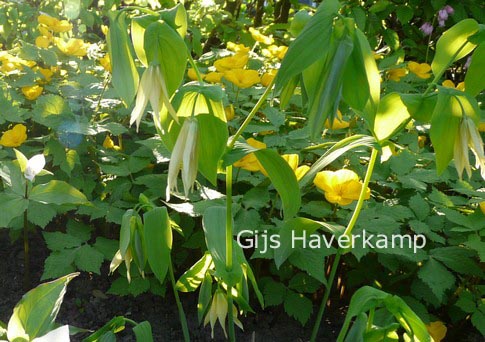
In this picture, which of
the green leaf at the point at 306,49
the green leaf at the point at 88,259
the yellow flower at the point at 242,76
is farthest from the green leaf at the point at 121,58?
the yellow flower at the point at 242,76

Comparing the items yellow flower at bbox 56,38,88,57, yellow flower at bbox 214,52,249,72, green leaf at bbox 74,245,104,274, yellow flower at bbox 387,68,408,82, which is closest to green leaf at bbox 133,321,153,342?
green leaf at bbox 74,245,104,274

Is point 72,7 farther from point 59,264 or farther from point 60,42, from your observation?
point 59,264

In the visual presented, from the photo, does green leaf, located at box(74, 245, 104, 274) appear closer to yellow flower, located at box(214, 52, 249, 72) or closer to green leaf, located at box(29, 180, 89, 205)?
green leaf, located at box(29, 180, 89, 205)

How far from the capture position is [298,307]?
1449 mm

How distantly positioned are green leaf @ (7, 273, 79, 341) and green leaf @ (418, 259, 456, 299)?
2.61ft

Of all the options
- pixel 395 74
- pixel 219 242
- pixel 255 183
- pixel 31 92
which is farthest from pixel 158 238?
pixel 395 74

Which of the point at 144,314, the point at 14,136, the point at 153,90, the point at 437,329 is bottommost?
the point at 144,314

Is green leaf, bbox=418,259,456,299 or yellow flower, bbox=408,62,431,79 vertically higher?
yellow flower, bbox=408,62,431,79

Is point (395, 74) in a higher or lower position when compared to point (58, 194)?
lower

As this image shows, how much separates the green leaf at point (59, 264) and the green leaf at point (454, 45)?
A: 972mm

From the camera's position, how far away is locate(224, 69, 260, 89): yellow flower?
1.76 metres

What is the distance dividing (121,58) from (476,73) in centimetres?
49

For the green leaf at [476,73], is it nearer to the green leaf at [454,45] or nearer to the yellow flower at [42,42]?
the green leaf at [454,45]

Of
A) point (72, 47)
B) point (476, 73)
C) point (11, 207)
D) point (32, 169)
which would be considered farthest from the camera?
point (72, 47)
